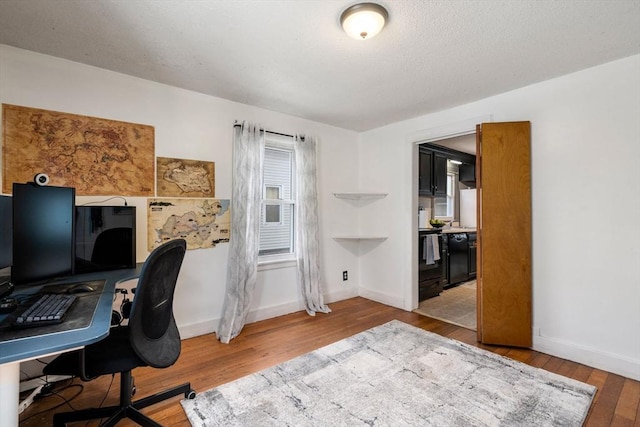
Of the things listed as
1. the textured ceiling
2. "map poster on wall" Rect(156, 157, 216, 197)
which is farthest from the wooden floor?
the textured ceiling

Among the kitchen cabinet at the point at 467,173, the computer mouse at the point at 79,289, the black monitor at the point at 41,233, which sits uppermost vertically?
the kitchen cabinet at the point at 467,173

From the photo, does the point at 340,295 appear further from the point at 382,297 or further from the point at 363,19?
the point at 363,19

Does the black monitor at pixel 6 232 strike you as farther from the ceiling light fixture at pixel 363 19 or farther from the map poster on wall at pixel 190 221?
the ceiling light fixture at pixel 363 19

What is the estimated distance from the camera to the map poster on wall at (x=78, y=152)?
6.96ft

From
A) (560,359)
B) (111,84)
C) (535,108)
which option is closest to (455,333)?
(560,359)

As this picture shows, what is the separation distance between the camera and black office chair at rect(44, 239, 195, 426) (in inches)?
55.5

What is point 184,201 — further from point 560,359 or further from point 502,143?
point 560,359

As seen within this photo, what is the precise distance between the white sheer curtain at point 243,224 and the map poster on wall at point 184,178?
270 mm

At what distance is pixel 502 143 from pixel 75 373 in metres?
3.61

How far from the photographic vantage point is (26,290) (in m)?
1.70

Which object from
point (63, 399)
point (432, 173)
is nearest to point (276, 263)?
point (63, 399)

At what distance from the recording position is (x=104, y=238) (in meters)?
2.27

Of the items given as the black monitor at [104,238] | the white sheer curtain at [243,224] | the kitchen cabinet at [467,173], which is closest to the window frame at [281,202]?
the white sheer curtain at [243,224]

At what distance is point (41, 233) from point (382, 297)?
3664 millimetres
